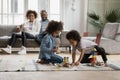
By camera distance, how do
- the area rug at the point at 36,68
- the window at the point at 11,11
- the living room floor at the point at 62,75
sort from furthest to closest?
1. the window at the point at 11,11
2. the area rug at the point at 36,68
3. the living room floor at the point at 62,75

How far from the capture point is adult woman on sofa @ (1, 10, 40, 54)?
21.3 ft

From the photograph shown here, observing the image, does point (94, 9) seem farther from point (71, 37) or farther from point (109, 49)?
point (71, 37)

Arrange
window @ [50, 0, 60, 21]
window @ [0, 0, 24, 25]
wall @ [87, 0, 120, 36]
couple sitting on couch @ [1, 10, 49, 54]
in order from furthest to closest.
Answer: wall @ [87, 0, 120, 36], window @ [50, 0, 60, 21], window @ [0, 0, 24, 25], couple sitting on couch @ [1, 10, 49, 54]

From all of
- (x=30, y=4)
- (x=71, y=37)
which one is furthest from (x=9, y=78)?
(x=30, y=4)

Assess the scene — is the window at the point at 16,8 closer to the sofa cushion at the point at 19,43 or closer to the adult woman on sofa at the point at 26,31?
the adult woman on sofa at the point at 26,31

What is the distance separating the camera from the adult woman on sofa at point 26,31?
6.48 m

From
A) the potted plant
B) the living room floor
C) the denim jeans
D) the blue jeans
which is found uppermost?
the potted plant

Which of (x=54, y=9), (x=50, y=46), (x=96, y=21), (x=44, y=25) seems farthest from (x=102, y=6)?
(x=50, y=46)

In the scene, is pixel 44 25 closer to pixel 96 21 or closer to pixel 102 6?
pixel 96 21

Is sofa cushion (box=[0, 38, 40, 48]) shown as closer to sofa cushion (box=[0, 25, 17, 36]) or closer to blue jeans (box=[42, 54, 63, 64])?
sofa cushion (box=[0, 25, 17, 36])

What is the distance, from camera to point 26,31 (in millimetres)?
6840

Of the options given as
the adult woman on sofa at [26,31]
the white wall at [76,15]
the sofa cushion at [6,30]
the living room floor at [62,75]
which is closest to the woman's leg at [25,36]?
the adult woman on sofa at [26,31]

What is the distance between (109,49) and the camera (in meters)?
6.66

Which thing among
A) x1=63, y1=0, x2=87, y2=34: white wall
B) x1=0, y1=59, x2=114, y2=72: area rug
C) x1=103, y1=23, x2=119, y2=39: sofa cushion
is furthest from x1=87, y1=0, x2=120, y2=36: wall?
x1=0, y1=59, x2=114, y2=72: area rug
